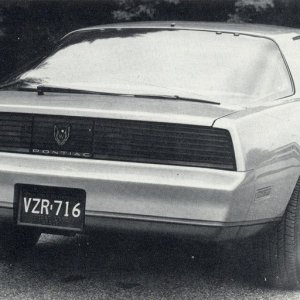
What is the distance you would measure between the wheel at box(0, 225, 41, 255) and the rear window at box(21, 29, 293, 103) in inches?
34.2

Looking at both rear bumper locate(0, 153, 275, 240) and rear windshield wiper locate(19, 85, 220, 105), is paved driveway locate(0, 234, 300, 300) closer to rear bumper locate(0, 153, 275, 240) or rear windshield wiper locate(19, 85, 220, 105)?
rear bumper locate(0, 153, 275, 240)

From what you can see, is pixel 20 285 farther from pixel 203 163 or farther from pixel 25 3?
pixel 25 3

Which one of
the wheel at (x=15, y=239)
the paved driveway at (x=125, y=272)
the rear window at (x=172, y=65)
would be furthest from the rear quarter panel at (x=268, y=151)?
the wheel at (x=15, y=239)

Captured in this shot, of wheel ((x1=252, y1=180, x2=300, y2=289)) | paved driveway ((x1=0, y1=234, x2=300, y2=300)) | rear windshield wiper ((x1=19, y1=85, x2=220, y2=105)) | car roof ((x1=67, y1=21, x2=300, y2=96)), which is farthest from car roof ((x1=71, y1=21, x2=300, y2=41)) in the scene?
paved driveway ((x1=0, y1=234, x2=300, y2=300))

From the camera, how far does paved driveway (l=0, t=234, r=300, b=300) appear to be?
4676 millimetres

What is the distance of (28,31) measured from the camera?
10648 mm

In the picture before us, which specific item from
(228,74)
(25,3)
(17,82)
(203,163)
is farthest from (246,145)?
(25,3)

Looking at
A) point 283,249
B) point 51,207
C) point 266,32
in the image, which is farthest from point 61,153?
point 266,32

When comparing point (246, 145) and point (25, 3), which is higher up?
point (246, 145)

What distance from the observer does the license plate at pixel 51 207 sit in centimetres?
446

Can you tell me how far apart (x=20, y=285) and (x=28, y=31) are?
628cm

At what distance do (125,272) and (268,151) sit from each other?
3.89 feet

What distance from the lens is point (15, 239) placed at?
527cm

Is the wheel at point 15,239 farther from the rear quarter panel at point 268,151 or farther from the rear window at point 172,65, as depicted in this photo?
the rear quarter panel at point 268,151
